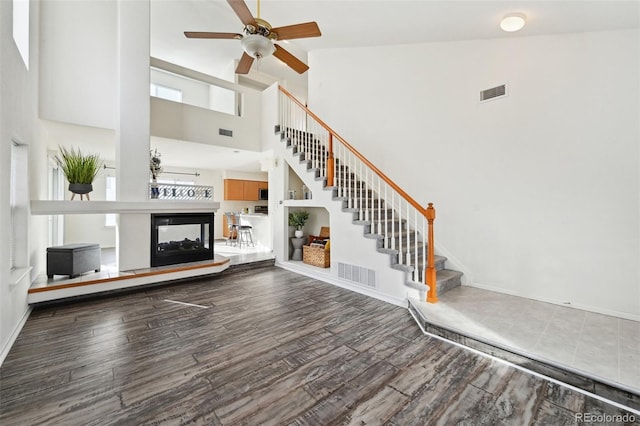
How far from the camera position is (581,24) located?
9.62ft

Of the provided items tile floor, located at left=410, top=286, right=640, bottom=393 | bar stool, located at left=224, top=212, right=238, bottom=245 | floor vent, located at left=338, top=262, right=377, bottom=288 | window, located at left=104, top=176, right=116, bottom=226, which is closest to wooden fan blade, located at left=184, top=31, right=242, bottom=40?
floor vent, located at left=338, top=262, right=377, bottom=288

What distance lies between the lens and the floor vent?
386 centimetres

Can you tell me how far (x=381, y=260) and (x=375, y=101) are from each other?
10.2 ft

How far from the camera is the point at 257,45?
2746 mm

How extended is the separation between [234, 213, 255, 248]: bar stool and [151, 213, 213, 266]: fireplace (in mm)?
2191

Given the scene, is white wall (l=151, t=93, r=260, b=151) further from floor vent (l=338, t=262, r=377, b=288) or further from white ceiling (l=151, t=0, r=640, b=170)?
floor vent (l=338, t=262, r=377, b=288)

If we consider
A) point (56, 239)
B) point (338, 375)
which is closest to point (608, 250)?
point (338, 375)

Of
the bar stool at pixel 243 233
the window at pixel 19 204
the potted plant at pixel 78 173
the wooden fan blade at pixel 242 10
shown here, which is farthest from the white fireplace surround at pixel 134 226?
the wooden fan blade at pixel 242 10

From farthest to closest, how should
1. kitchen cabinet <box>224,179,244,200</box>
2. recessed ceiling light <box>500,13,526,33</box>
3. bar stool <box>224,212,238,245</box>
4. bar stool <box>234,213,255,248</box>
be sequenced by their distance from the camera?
kitchen cabinet <box>224,179,244,200</box>
bar stool <box>224,212,238,245</box>
bar stool <box>234,213,255,248</box>
recessed ceiling light <box>500,13,526,33</box>

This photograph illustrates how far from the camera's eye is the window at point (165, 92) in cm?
817

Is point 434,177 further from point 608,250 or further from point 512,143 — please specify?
point 608,250

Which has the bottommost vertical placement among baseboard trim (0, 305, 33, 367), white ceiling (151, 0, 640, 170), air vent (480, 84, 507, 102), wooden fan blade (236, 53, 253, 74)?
baseboard trim (0, 305, 33, 367)

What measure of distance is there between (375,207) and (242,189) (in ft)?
18.5

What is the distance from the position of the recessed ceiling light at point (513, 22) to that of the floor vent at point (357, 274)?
3.41 metres
